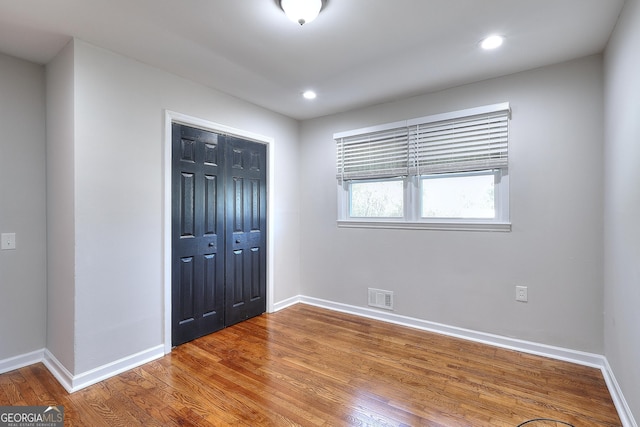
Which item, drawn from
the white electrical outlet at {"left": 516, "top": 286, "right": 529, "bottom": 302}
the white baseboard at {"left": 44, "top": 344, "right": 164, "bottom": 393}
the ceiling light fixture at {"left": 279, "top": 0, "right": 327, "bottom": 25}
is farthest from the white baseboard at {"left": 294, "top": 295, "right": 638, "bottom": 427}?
the ceiling light fixture at {"left": 279, "top": 0, "right": 327, "bottom": 25}

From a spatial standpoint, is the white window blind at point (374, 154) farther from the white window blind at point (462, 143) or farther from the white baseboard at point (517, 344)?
the white baseboard at point (517, 344)

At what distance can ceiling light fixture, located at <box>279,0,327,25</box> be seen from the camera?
5.78 ft

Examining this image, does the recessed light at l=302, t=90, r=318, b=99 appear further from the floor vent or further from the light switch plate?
the light switch plate

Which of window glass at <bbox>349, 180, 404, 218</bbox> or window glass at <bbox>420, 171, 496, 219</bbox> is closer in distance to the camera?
window glass at <bbox>420, 171, 496, 219</bbox>

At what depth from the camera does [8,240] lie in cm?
242

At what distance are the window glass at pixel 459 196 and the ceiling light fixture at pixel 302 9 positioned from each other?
2.04 metres

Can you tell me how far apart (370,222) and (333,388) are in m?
1.88

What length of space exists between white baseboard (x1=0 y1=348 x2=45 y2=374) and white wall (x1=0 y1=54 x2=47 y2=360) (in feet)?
0.10

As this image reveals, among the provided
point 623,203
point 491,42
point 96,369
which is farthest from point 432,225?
point 96,369

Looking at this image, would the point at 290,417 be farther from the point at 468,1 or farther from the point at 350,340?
the point at 468,1

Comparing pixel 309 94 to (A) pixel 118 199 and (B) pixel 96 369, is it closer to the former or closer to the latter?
(A) pixel 118 199

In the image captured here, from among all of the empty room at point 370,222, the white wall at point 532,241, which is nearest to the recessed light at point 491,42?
the empty room at point 370,222

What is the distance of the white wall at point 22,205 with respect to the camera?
2.42 m

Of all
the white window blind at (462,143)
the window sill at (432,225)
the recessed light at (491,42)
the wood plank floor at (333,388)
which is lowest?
the wood plank floor at (333,388)
